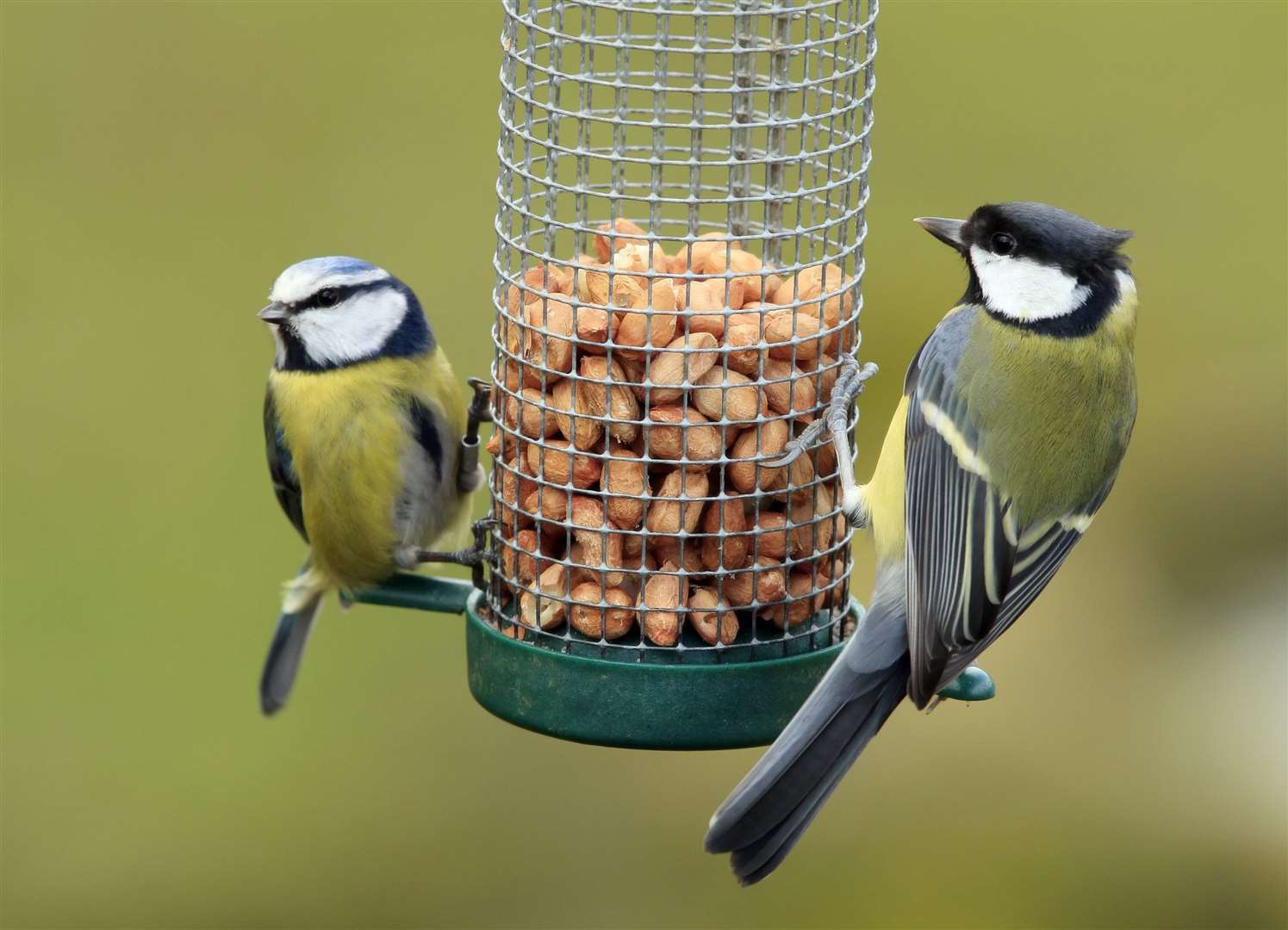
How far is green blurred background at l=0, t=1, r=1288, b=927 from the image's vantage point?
6.29m

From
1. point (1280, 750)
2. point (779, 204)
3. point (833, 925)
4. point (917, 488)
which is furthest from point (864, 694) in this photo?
point (1280, 750)

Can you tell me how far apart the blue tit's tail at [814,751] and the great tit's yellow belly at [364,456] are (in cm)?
120

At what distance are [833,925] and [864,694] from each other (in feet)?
8.23

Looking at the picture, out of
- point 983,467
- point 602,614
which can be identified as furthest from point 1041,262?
point 602,614

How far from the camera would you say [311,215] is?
23.6ft

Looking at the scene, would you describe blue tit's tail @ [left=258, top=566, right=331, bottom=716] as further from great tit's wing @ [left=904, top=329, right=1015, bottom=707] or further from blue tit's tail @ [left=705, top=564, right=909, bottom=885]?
great tit's wing @ [left=904, top=329, right=1015, bottom=707]

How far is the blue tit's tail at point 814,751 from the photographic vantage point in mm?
3895

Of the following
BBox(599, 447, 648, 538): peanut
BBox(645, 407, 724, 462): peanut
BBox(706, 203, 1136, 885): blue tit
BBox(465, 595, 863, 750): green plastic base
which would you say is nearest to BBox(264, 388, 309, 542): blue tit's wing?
BBox(465, 595, 863, 750): green plastic base

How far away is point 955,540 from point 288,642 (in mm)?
2071

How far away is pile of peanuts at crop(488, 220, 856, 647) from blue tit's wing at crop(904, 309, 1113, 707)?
0.25 meters

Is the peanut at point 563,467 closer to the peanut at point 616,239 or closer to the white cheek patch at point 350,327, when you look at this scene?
the peanut at point 616,239

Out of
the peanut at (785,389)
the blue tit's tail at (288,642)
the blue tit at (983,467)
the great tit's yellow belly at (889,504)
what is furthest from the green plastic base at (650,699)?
the blue tit's tail at (288,642)

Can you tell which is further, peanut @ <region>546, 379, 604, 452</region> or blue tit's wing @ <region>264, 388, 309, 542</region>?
blue tit's wing @ <region>264, 388, 309, 542</region>

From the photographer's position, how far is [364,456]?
4570 millimetres
